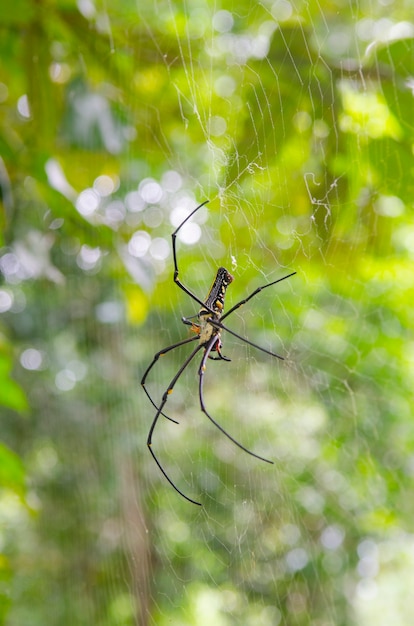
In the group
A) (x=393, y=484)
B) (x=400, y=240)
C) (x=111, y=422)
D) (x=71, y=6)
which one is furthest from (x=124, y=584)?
(x=71, y=6)

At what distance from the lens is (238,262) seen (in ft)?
2.92

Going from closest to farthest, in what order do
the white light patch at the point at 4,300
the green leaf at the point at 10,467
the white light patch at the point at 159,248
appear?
the green leaf at the point at 10,467
the white light patch at the point at 159,248
the white light patch at the point at 4,300

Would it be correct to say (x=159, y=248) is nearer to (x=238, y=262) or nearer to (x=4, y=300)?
(x=4, y=300)

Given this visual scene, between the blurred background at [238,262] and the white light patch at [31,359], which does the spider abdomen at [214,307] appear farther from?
the white light patch at [31,359]

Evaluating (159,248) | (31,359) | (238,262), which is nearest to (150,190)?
(159,248)

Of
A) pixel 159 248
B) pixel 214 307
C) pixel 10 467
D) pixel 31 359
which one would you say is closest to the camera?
pixel 214 307

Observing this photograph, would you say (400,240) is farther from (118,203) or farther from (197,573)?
(197,573)

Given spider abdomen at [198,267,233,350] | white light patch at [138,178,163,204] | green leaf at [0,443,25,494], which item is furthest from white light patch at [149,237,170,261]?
spider abdomen at [198,267,233,350]

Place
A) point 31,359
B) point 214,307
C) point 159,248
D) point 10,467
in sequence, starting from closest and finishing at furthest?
1. point 214,307
2. point 10,467
3. point 159,248
4. point 31,359

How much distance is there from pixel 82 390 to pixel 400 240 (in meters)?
2.21

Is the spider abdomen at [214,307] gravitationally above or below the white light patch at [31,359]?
below

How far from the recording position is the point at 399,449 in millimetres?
2047

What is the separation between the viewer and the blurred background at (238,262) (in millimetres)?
828

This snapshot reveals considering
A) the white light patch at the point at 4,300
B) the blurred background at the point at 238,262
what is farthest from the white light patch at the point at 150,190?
the white light patch at the point at 4,300
